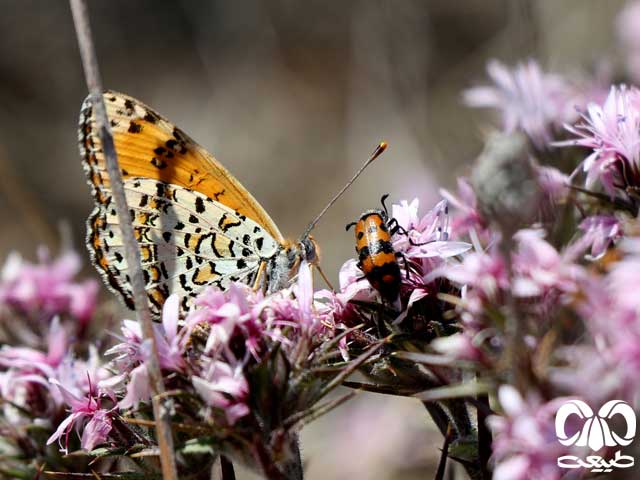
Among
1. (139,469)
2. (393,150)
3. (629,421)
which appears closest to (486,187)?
(629,421)

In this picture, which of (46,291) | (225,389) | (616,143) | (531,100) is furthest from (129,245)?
(531,100)

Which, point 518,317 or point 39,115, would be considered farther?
point 39,115

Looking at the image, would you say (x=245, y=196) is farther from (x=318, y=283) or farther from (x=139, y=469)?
(x=318, y=283)

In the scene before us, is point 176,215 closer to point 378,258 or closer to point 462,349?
point 378,258

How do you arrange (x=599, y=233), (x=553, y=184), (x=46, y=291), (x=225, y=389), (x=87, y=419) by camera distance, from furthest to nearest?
(x=46, y=291) < (x=87, y=419) < (x=553, y=184) < (x=599, y=233) < (x=225, y=389)

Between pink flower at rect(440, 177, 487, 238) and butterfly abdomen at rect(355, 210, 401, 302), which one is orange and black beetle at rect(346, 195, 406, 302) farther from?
pink flower at rect(440, 177, 487, 238)

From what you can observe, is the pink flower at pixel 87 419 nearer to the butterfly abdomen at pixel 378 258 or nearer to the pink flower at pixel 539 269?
the butterfly abdomen at pixel 378 258
